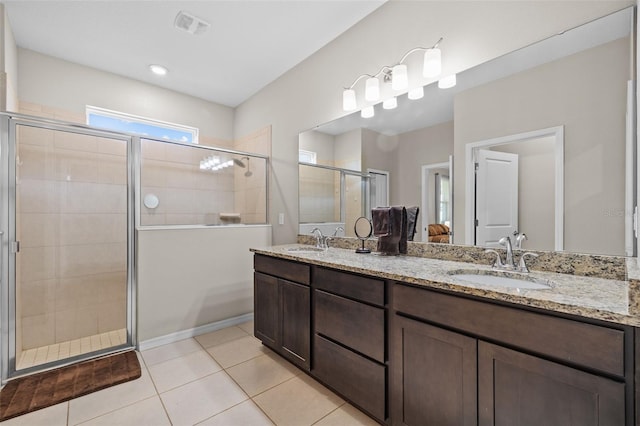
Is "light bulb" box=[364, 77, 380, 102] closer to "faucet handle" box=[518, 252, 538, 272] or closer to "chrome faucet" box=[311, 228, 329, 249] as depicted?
"chrome faucet" box=[311, 228, 329, 249]

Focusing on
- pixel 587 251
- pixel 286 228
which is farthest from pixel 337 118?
pixel 587 251

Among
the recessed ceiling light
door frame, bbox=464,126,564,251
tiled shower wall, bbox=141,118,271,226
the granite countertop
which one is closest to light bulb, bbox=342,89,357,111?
door frame, bbox=464,126,564,251

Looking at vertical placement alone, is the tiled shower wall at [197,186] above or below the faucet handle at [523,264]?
above

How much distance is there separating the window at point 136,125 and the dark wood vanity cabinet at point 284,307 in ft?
5.59

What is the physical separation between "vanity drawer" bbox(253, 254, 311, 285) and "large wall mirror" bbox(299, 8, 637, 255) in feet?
2.72

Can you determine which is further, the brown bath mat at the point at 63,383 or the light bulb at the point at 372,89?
the light bulb at the point at 372,89

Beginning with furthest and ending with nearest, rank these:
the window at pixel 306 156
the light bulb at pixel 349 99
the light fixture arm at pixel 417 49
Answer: the window at pixel 306 156
the light bulb at pixel 349 99
the light fixture arm at pixel 417 49

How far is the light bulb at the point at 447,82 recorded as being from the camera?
1.82 meters

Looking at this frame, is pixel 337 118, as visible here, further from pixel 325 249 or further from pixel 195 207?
pixel 195 207

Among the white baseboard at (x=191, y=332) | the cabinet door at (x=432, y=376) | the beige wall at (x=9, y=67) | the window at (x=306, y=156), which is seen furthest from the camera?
the window at (x=306, y=156)

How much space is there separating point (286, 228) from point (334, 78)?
160 cm

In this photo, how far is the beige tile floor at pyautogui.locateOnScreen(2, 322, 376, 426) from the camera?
5.29 feet

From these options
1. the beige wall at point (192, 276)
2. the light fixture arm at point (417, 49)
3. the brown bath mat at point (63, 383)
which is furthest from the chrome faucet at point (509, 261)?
the brown bath mat at point (63, 383)

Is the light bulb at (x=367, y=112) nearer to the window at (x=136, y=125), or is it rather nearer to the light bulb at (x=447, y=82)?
the light bulb at (x=447, y=82)
